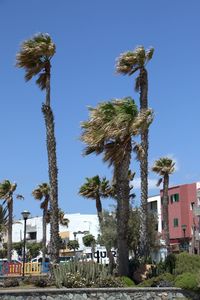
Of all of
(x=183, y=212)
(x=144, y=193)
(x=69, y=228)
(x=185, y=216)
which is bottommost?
(x=144, y=193)

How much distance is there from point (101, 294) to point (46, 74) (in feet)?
43.8

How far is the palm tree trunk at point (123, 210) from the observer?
24469mm

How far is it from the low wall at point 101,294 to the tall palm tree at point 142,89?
489 cm

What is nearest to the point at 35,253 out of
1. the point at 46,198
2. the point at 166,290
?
the point at 46,198

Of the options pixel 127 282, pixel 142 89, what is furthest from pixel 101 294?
pixel 142 89

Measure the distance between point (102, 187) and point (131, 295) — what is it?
3290cm

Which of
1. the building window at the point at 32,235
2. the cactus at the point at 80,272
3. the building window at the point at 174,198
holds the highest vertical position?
the building window at the point at 174,198

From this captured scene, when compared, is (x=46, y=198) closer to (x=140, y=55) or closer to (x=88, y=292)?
(x=140, y=55)

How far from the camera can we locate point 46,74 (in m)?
29.7

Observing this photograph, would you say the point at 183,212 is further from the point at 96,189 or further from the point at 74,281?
the point at 74,281

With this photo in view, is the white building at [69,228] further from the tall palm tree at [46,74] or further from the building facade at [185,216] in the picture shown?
the tall palm tree at [46,74]

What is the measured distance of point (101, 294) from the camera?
2034cm

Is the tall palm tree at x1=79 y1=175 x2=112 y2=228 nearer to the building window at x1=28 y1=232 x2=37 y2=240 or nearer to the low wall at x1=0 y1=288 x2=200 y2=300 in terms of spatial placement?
the low wall at x1=0 y1=288 x2=200 y2=300

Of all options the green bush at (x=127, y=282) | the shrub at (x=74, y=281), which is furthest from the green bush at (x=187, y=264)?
the shrub at (x=74, y=281)
